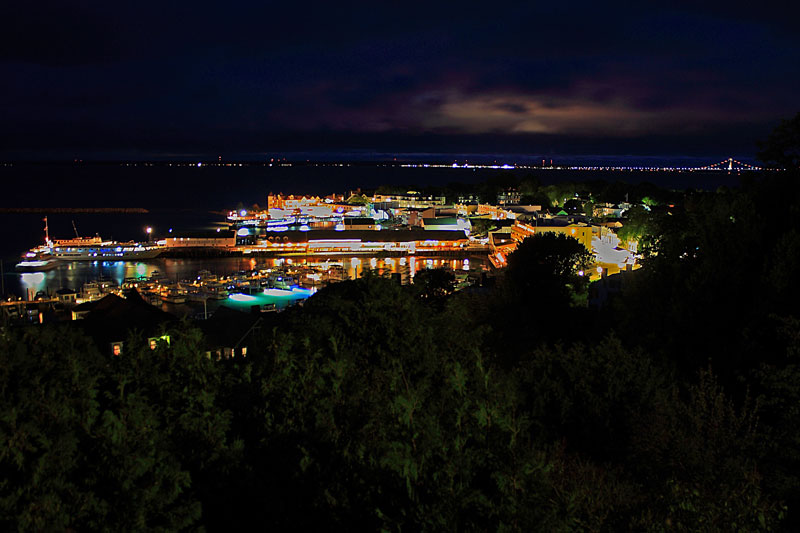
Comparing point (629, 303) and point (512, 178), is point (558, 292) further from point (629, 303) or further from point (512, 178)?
point (512, 178)

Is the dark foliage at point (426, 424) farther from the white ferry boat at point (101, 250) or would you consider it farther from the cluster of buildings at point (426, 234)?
the white ferry boat at point (101, 250)

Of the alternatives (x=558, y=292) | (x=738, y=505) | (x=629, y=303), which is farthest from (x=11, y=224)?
(x=738, y=505)

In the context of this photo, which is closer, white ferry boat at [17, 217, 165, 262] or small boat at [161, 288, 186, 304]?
small boat at [161, 288, 186, 304]

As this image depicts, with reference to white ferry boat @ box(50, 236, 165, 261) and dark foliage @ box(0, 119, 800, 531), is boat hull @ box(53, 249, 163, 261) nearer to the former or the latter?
white ferry boat @ box(50, 236, 165, 261)

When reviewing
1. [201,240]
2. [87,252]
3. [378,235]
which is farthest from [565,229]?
[87,252]

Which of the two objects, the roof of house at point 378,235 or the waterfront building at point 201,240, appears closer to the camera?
the waterfront building at point 201,240

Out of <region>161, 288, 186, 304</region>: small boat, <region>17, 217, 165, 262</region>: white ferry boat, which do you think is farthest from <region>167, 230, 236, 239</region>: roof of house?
<region>161, 288, 186, 304</region>: small boat

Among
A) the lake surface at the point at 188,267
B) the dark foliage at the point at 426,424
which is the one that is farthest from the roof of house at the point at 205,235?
the dark foliage at the point at 426,424

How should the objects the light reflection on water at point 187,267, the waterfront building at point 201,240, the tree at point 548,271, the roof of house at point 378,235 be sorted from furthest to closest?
the roof of house at point 378,235, the waterfront building at point 201,240, the light reflection on water at point 187,267, the tree at point 548,271

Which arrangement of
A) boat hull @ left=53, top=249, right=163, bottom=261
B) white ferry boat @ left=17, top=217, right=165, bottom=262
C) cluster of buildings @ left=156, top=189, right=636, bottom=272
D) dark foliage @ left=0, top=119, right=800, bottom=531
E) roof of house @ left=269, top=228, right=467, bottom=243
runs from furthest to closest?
roof of house @ left=269, top=228, right=467, bottom=243 → boat hull @ left=53, top=249, right=163, bottom=261 → white ferry boat @ left=17, top=217, right=165, bottom=262 → cluster of buildings @ left=156, top=189, right=636, bottom=272 → dark foliage @ left=0, top=119, right=800, bottom=531
